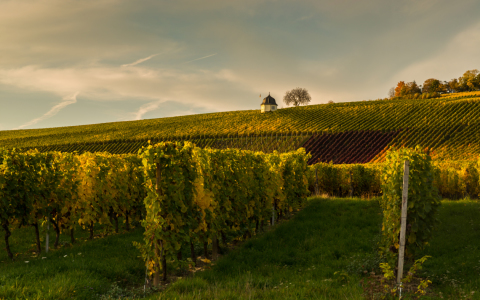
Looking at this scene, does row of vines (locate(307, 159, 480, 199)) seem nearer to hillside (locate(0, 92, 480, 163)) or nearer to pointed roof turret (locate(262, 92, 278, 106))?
hillside (locate(0, 92, 480, 163))

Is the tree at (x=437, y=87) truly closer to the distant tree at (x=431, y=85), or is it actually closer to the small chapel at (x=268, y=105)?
the distant tree at (x=431, y=85)

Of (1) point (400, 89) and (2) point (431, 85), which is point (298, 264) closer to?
(2) point (431, 85)

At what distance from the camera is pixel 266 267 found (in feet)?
25.8

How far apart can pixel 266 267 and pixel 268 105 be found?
223ft

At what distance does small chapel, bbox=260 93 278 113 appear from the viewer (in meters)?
73.7

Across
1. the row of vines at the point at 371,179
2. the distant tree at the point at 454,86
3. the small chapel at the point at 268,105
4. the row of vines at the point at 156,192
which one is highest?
the distant tree at the point at 454,86

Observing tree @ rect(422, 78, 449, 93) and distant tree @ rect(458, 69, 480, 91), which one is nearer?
distant tree @ rect(458, 69, 480, 91)

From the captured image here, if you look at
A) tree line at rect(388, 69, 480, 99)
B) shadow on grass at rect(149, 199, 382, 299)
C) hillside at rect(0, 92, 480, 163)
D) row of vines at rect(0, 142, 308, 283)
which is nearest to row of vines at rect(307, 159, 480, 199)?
shadow on grass at rect(149, 199, 382, 299)

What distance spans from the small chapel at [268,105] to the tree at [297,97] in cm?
3555

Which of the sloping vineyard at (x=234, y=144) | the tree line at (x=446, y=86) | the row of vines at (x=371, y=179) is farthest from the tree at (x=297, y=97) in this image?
the row of vines at (x=371, y=179)

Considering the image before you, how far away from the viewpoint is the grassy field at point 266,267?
19.4ft

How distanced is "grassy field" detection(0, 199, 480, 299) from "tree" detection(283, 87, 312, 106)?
98.8 metres

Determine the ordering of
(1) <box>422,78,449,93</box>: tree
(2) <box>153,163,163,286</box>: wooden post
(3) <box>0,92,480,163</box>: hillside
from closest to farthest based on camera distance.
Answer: (2) <box>153,163,163,286</box>: wooden post
(3) <box>0,92,480,163</box>: hillside
(1) <box>422,78,449,93</box>: tree

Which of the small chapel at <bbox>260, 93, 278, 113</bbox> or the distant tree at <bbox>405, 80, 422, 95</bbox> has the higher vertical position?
the distant tree at <bbox>405, 80, 422, 95</bbox>
